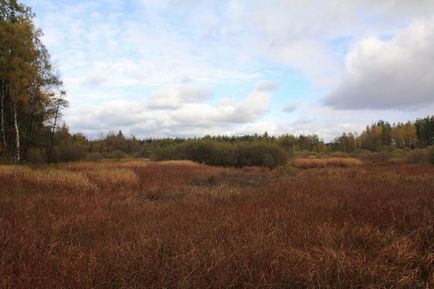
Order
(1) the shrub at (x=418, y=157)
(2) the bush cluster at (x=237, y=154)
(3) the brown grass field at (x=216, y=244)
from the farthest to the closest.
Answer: (2) the bush cluster at (x=237, y=154), (1) the shrub at (x=418, y=157), (3) the brown grass field at (x=216, y=244)

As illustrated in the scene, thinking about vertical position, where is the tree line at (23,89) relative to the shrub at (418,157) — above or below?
above

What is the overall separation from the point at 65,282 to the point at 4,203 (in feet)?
19.6

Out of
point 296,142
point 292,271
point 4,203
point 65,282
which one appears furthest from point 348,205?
point 296,142

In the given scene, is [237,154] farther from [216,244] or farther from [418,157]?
[216,244]

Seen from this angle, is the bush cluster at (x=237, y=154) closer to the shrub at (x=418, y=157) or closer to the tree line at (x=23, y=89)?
the shrub at (x=418, y=157)

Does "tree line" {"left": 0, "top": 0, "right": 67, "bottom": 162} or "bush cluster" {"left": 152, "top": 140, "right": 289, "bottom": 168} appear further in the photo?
"bush cluster" {"left": 152, "top": 140, "right": 289, "bottom": 168}

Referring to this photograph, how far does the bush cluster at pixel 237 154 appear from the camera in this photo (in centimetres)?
4219

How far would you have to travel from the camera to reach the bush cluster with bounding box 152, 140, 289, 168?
42.2 meters

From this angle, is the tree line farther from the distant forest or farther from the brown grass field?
the brown grass field

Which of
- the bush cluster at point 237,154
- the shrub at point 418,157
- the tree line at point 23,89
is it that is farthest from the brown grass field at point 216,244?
the shrub at point 418,157

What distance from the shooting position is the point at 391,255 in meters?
5.39

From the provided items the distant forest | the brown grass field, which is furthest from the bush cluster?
the brown grass field

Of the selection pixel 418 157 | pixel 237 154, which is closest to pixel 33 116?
pixel 237 154

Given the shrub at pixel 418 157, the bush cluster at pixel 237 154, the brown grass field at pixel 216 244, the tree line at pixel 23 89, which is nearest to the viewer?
the brown grass field at pixel 216 244
